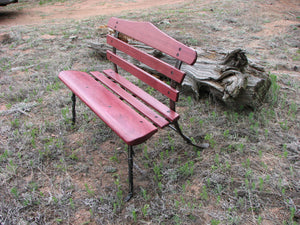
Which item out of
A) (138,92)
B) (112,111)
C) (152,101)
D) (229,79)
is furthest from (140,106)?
(229,79)

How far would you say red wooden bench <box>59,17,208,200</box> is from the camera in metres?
2.09

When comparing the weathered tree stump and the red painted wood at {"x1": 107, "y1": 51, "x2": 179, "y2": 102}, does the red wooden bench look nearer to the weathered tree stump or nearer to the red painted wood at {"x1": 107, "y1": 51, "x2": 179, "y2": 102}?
the red painted wood at {"x1": 107, "y1": 51, "x2": 179, "y2": 102}

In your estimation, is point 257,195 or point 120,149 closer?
point 257,195

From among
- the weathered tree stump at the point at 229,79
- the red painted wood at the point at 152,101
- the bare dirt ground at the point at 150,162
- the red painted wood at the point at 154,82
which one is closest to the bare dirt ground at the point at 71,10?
the bare dirt ground at the point at 150,162

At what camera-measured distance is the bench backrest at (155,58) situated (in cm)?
219

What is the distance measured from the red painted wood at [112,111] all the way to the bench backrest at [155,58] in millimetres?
356

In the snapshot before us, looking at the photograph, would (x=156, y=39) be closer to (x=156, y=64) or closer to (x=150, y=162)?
(x=156, y=64)

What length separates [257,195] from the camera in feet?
7.18

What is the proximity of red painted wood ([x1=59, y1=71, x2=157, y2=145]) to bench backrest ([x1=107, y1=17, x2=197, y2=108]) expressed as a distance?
1.17 ft

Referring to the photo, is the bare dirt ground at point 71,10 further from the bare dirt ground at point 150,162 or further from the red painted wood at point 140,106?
the red painted wood at point 140,106

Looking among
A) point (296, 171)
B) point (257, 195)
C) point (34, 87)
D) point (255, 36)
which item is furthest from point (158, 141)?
point (255, 36)

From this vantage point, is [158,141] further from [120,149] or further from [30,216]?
[30,216]

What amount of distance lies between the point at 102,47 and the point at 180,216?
378cm

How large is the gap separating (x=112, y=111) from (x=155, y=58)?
0.66 m
